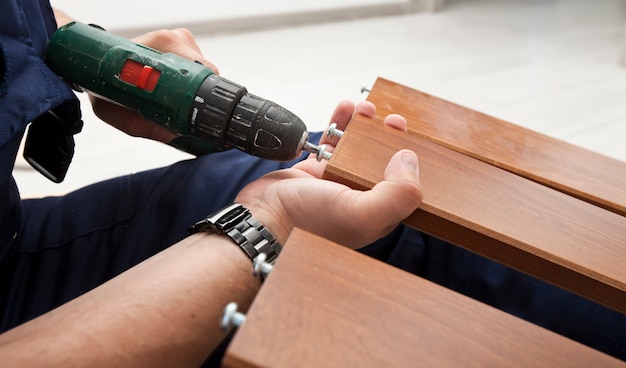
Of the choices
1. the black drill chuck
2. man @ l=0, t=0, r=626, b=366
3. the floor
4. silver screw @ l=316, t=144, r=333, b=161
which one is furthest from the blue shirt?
the floor

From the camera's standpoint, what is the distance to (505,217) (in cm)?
58

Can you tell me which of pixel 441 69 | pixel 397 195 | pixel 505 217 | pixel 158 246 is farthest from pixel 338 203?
pixel 441 69

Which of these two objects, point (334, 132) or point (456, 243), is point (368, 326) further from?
point (334, 132)

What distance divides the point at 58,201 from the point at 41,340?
345 millimetres

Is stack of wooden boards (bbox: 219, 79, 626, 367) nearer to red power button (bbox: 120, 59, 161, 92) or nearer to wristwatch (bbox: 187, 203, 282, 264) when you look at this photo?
wristwatch (bbox: 187, 203, 282, 264)

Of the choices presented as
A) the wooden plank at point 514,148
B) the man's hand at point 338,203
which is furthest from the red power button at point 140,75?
the wooden plank at point 514,148

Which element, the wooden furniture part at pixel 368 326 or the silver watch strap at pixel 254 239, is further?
the silver watch strap at pixel 254 239

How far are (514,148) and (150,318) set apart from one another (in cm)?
50

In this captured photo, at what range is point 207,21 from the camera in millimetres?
2021

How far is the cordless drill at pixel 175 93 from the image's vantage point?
652mm

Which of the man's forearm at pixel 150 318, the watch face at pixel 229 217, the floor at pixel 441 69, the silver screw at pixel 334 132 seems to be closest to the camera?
the man's forearm at pixel 150 318

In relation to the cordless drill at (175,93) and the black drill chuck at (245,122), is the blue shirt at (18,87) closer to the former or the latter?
the cordless drill at (175,93)

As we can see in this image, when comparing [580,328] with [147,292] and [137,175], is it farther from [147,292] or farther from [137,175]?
[137,175]

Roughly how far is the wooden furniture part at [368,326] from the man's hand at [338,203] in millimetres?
91
